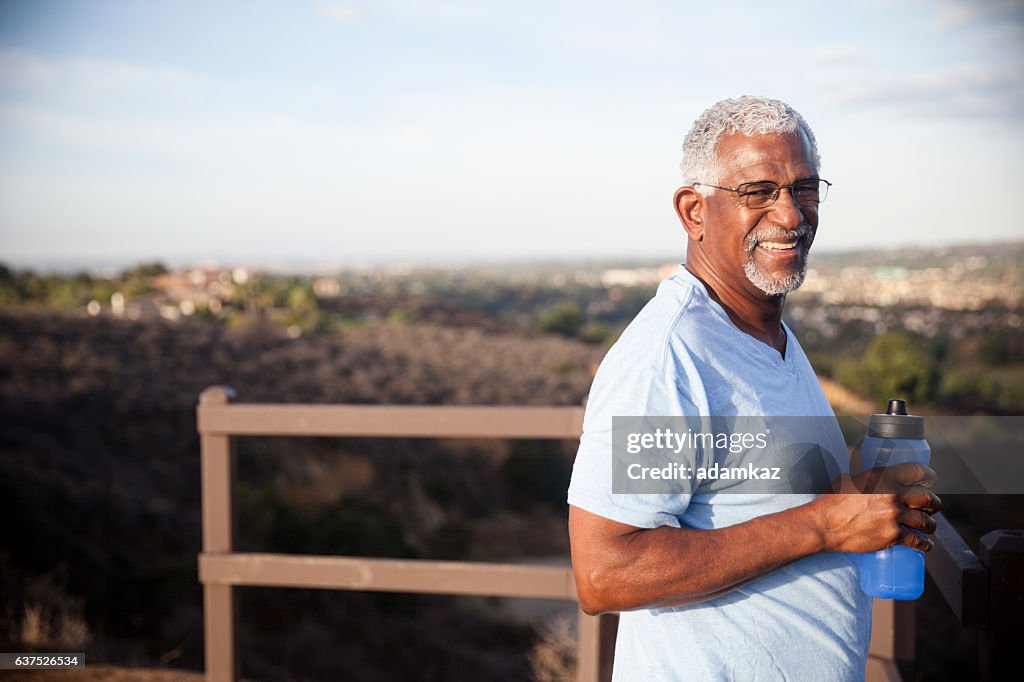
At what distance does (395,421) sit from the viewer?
299 centimetres

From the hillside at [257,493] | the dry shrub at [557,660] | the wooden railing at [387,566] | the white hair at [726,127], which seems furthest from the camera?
the hillside at [257,493]

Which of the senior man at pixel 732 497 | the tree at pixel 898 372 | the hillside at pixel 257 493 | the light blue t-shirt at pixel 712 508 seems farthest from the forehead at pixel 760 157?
the tree at pixel 898 372

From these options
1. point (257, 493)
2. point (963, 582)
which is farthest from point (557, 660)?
point (257, 493)

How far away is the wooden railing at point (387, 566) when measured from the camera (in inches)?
107

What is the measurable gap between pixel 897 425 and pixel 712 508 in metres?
0.33

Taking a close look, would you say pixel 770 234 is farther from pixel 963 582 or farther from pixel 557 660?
pixel 557 660

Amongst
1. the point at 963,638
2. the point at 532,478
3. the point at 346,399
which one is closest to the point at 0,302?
the point at 346,399

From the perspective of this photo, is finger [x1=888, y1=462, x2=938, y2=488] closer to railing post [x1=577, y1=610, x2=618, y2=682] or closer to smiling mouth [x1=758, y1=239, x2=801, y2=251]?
smiling mouth [x1=758, y1=239, x2=801, y2=251]

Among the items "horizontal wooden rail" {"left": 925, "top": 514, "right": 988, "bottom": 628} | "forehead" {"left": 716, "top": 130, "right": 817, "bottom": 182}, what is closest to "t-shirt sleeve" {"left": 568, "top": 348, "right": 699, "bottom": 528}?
"forehead" {"left": 716, "top": 130, "right": 817, "bottom": 182}

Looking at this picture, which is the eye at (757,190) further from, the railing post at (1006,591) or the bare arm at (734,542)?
the railing post at (1006,591)

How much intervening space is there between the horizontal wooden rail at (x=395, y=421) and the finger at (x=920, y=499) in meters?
1.37

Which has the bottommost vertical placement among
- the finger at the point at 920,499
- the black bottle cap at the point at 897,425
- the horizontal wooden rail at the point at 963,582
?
the horizontal wooden rail at the point at 963,582

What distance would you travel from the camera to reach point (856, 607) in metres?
1.58

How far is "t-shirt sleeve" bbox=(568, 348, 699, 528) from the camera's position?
137 centimetres
